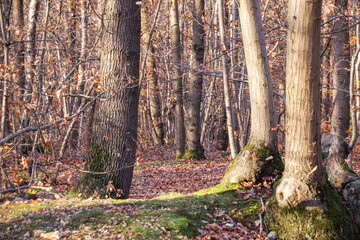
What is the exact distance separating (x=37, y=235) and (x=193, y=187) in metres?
5.37

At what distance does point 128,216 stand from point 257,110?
2972 millimetres

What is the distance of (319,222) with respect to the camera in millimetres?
4164

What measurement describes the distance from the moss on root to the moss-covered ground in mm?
548

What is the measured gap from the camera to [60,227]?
13.0 ft

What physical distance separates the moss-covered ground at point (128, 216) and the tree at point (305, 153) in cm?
80

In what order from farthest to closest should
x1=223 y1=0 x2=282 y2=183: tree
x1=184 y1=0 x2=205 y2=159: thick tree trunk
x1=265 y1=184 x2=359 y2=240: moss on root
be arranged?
x1=184 y1=0 x2=205 y2=159: thick tree trunk → x1=223 y1=0 x2=282 y2=183: tree → x1=265 y1=184 x2=359 y2=240: moss on root

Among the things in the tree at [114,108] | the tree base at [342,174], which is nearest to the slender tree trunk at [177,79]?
the tree at [114,108]

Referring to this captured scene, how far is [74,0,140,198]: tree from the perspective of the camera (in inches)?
222

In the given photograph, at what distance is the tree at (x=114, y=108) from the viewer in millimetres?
5637

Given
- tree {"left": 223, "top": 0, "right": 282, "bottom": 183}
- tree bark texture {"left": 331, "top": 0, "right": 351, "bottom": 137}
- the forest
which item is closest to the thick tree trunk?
tree bark texture {"left": 331, "top": 0, "right": 351, "bottom": 137}

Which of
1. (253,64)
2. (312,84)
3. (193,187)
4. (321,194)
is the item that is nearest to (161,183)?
(193,187)

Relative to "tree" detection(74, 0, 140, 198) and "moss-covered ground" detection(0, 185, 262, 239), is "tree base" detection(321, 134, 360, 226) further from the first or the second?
"tree" detection(74, 0, 140, 198)

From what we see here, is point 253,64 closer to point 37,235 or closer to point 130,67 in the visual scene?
point 130,67

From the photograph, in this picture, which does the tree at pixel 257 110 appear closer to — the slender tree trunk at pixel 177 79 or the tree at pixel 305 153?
the tree at pixel 305 153
